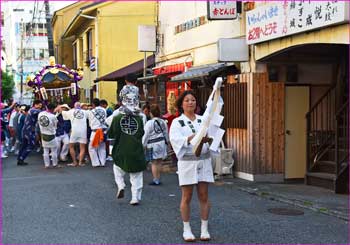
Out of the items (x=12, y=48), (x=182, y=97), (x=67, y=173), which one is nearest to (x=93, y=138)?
(x=67, y=173)

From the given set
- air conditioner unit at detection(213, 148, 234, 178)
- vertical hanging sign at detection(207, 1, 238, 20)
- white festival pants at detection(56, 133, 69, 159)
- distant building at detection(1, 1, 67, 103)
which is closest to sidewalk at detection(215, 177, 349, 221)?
air conditioner unit at detection(213, 148, 234, 178)

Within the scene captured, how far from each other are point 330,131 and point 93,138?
6004 mm

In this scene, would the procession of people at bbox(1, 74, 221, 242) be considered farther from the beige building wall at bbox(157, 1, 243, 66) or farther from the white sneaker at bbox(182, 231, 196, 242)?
the beige building wall at bbox(157, 1, 243, 66)

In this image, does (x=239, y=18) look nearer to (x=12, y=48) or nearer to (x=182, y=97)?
(x=182, y=97)

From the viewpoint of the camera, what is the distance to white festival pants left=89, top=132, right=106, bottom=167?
541 inches

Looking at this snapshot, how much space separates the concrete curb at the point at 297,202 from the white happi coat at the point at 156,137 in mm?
1693

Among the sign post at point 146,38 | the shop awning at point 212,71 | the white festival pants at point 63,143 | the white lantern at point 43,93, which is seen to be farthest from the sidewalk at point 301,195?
the white lantern at point 43,93

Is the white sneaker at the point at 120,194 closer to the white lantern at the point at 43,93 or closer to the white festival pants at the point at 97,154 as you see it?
the white festival pants at the point at 97,154

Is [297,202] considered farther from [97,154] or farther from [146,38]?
[146,38]

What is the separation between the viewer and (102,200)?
882cm

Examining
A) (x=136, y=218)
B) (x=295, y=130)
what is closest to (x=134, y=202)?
(x=136, y=218)

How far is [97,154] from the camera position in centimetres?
1391

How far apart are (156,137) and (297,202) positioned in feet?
10.3

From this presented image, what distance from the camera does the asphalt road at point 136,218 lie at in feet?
21.0
